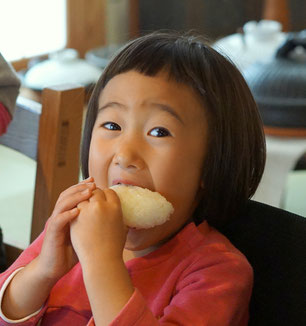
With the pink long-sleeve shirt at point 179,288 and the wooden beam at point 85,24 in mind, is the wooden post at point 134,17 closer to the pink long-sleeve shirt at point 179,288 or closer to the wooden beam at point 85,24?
the wooden beam at point 85,24

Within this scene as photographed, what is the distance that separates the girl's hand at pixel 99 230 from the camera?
0.74 metres

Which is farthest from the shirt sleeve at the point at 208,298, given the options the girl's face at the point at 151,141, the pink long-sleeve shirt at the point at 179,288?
the girl's face at the point at 151,141

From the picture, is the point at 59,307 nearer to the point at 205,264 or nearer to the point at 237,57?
A: the point at 205,264

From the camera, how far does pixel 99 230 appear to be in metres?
0.74

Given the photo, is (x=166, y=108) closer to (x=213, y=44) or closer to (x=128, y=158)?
(x=128, y=158)

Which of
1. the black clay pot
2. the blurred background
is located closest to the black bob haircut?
the blurred background

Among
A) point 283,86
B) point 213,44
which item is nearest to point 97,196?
point 213,44

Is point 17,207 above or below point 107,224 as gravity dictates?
below

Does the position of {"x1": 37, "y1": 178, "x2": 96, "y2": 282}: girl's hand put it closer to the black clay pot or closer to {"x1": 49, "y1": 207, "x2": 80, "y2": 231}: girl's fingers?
{"x1": 49, "y1": 207, "x2": 80, "y2": 231}: girl's fingers

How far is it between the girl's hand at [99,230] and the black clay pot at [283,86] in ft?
3.84

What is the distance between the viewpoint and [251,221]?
87 centimetres

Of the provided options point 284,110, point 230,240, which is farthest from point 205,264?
point 284,110

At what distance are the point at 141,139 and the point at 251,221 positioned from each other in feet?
0.68

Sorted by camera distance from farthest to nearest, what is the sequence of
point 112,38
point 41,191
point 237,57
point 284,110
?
point 112,38 < point 237,57 < point 284,110 < point 41,191
